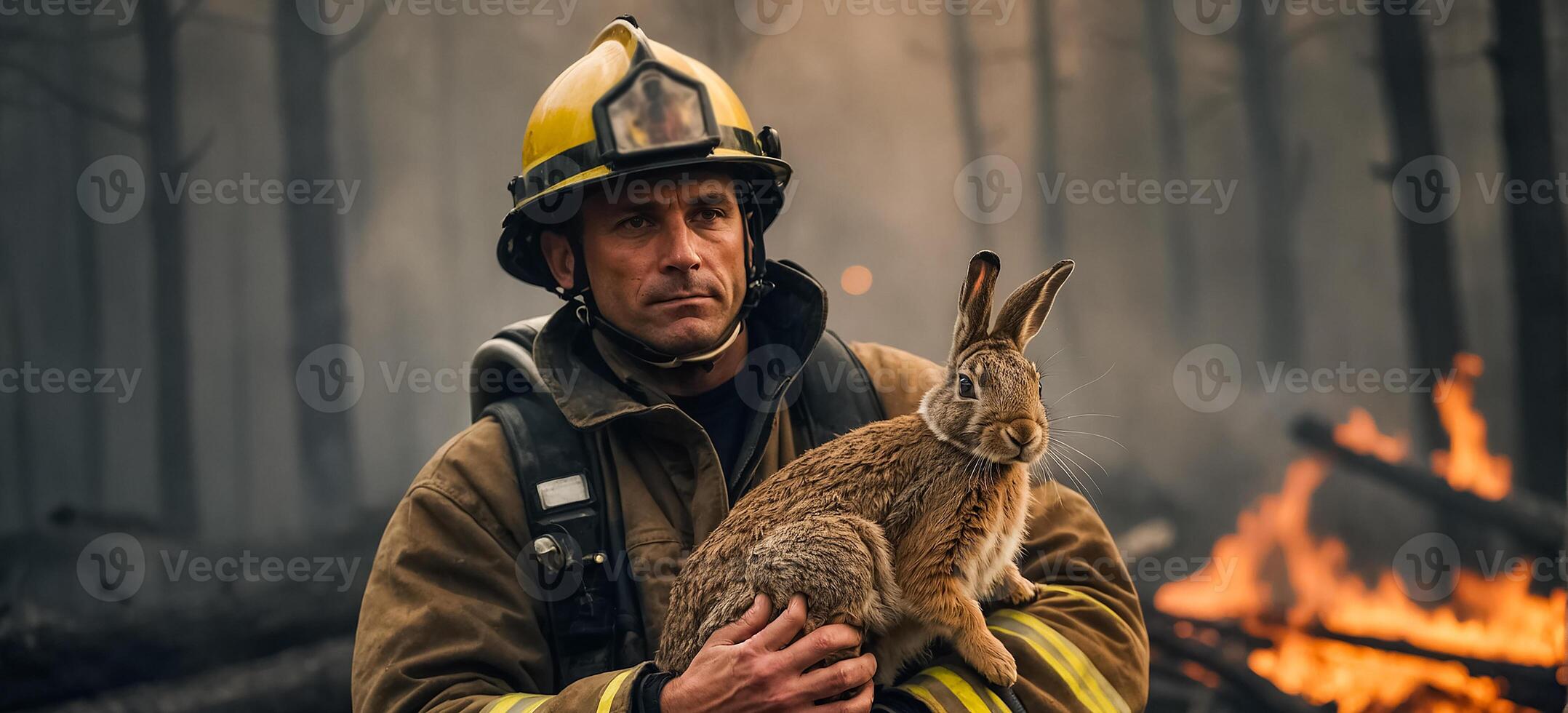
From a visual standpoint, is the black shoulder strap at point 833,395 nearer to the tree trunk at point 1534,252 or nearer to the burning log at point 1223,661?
the burning log at point 1223,661

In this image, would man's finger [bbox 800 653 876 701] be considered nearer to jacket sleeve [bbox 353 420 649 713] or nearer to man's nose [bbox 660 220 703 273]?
jacket sleeve [bbox 353 420 649 713]

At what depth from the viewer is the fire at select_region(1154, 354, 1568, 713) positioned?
5090 millimetres

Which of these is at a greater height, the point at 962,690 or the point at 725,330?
the point at 725,330

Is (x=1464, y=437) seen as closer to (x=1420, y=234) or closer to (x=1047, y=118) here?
(x=1420, y=234)

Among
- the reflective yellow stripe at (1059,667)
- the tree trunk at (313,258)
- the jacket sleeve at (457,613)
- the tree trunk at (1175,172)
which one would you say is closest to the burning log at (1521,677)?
the tree trunk at (1175,172)

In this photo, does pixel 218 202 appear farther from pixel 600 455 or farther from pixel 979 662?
pixel 979 662

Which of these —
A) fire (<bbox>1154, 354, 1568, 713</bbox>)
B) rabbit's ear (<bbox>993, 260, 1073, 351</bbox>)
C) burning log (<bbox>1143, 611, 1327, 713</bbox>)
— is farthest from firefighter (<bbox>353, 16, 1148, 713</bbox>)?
fire (<bbox>1154, 354, 1568, 713</bbox>)

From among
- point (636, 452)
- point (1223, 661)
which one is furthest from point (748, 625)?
point (1223, 661)

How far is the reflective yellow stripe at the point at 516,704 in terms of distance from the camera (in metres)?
2.25

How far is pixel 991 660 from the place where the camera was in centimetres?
214

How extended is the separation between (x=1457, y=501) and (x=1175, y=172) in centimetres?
228

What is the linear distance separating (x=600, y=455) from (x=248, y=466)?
8.54ft

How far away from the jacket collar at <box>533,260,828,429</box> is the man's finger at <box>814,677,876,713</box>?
0.87 meters

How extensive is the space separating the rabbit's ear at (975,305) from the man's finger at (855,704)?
77 cm
